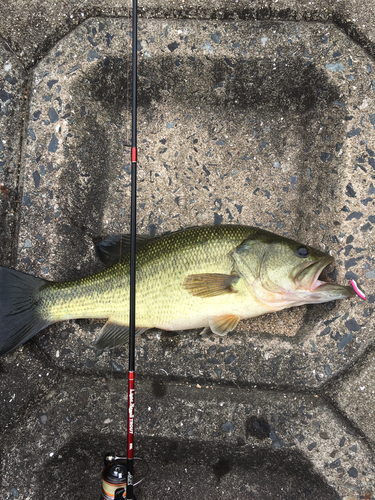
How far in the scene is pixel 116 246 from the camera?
7.91 feet

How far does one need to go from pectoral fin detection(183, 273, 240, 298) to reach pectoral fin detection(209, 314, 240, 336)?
182 mm

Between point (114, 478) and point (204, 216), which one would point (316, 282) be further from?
point (114, 478)

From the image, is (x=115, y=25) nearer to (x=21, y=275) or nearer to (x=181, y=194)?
(x=181, y=194)

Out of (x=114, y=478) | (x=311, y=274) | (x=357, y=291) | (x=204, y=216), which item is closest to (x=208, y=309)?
(x=311, y=274)

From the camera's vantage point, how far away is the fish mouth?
212 cm

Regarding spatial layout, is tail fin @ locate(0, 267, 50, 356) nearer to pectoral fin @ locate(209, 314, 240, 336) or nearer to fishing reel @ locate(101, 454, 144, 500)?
fishing reel @ locate(101, 454, 144, 500)

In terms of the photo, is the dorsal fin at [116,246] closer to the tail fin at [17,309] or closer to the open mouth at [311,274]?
the tail fin at [17,309]

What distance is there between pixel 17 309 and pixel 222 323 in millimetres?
1340

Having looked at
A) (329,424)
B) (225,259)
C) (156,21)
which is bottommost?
(329,424)

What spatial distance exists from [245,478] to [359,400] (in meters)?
0.97

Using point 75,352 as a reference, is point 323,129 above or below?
above

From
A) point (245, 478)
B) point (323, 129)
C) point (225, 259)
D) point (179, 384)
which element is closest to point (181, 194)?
point (225, 259)

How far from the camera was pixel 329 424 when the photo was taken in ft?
7.77

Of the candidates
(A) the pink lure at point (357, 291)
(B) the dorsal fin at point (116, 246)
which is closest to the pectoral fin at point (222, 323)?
(B) the dorsal fin at point (116, 246)
